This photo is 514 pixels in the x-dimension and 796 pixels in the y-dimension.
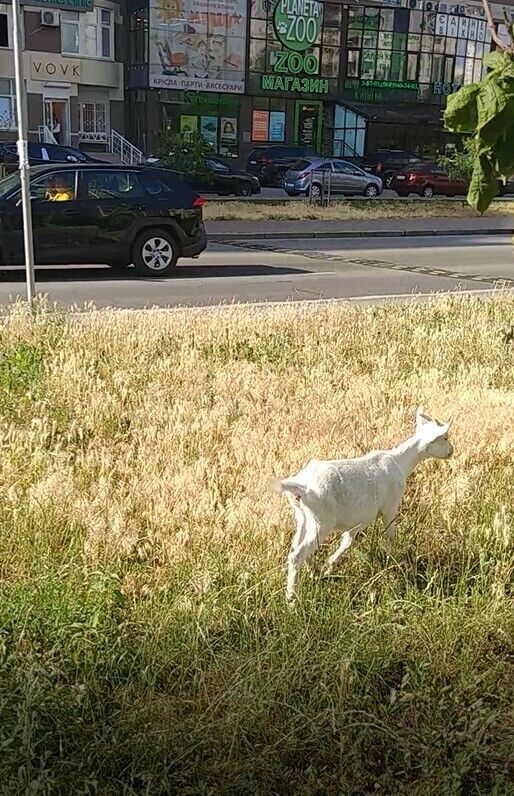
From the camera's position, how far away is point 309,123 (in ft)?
161

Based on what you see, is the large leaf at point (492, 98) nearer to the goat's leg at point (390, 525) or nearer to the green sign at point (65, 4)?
the goat's leg at point (390, 525)

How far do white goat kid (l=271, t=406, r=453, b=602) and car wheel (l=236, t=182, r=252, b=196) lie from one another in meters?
28.9

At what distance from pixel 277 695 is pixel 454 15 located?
54.6 metres

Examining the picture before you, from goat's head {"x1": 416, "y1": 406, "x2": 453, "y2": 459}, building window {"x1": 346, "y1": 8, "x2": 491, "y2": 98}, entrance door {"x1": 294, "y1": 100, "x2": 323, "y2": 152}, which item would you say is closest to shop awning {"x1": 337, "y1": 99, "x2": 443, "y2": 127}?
building window {"x1": 346, "y1": 8, "x2": 491, "y2": 98}

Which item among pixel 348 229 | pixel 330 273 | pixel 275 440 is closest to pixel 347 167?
pixel 348 229

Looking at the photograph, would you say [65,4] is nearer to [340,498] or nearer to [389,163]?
[389,163]

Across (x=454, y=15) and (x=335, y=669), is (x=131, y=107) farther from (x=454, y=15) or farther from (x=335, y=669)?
(x=335, y=669)

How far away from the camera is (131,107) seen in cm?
4525

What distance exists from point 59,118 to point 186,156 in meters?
16.2

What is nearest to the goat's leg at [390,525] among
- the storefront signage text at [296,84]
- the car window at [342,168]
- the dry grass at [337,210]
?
the dry grass at [337,210]

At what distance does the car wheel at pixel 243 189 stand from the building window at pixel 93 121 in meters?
15.4

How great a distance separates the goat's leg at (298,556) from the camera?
3.47 m

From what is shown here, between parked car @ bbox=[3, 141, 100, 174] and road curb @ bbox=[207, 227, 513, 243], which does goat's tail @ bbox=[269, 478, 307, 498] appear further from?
parked car @ bbox=[3, 141, 100, 174]

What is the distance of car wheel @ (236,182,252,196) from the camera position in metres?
31.8
